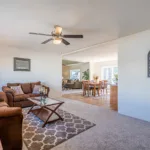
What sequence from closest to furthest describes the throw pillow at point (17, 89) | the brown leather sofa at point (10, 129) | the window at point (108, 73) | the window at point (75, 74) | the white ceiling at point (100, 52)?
1. the brown leather sofa at point (10, 129)
2. the throw pillow at point (17, 89)
3. the white ceiling at point (100, 52)
4. the window at point (108, 73)
5. the window at point (75, 74)

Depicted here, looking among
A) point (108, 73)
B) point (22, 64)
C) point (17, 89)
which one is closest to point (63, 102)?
point (17, 89)

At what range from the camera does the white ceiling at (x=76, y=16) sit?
1979 mm

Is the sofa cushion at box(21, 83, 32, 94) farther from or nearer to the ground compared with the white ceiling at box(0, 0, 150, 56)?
nearer to the ground

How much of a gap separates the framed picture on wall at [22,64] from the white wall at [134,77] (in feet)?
12.7

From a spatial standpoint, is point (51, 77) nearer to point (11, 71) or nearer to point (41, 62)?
point (41, 62)

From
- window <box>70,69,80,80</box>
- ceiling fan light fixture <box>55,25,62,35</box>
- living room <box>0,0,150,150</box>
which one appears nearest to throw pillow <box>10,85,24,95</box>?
living room <box>0,0,150,150</box>

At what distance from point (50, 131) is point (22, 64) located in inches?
140

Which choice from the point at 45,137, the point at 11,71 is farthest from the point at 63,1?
the point at 11,71

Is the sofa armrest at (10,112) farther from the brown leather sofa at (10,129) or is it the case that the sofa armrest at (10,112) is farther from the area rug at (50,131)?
the area rug at (50,131)

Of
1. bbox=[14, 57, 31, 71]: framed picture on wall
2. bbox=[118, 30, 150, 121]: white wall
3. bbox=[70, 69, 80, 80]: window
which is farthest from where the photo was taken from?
bbox=[70, 69, 80, 80]: window

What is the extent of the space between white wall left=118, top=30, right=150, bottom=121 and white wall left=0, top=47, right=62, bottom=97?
3.54 meters

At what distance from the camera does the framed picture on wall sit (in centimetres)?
487

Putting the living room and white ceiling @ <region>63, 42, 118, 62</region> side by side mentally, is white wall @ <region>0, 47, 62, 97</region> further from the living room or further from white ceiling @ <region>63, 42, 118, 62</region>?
white ceiling @ <region>63, 42, 118, 62</region>

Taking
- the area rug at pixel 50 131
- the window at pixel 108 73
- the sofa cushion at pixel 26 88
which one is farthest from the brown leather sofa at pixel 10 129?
the window at pixel 108 73
